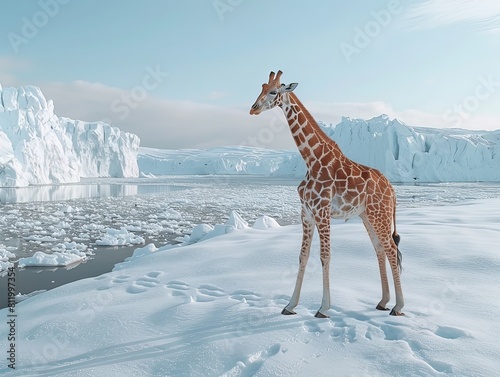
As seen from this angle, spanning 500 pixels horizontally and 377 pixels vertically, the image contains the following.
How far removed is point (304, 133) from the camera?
3562 millimetres

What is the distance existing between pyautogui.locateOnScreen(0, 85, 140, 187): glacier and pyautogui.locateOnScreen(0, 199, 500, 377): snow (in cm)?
3915

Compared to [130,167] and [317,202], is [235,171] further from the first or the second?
[317,202]

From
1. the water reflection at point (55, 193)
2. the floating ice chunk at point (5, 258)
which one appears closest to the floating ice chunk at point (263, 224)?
the floating ice chunk at point (5, 258)

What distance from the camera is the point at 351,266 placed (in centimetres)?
461

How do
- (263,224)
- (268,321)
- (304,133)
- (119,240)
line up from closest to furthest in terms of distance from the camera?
1. (268,321)
2. (304,133)
3. (263,224)
4. (119,240)

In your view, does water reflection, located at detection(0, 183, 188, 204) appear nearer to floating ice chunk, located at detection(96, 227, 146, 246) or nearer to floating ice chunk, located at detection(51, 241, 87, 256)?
floating ice chunk, located at detection(96, 227, 146, 246)

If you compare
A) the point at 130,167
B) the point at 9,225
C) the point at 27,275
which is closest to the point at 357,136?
the point at 130,167

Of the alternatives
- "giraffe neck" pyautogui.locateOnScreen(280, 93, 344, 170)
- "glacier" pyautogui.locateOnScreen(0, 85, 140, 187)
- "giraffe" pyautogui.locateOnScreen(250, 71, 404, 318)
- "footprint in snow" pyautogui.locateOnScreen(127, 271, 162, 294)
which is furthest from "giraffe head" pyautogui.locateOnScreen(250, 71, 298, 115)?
"glacier" pyautogui.locateOnScreen(0, 85, 140, 187)

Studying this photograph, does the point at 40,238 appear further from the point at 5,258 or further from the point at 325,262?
the point at 325,262

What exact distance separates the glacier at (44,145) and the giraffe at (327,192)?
132 ft

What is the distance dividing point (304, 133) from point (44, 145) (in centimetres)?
4734

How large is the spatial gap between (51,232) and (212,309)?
10.7 metres

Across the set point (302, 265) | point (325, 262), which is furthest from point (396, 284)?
point (302, 265)

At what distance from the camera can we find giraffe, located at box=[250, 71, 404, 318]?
3346mm
